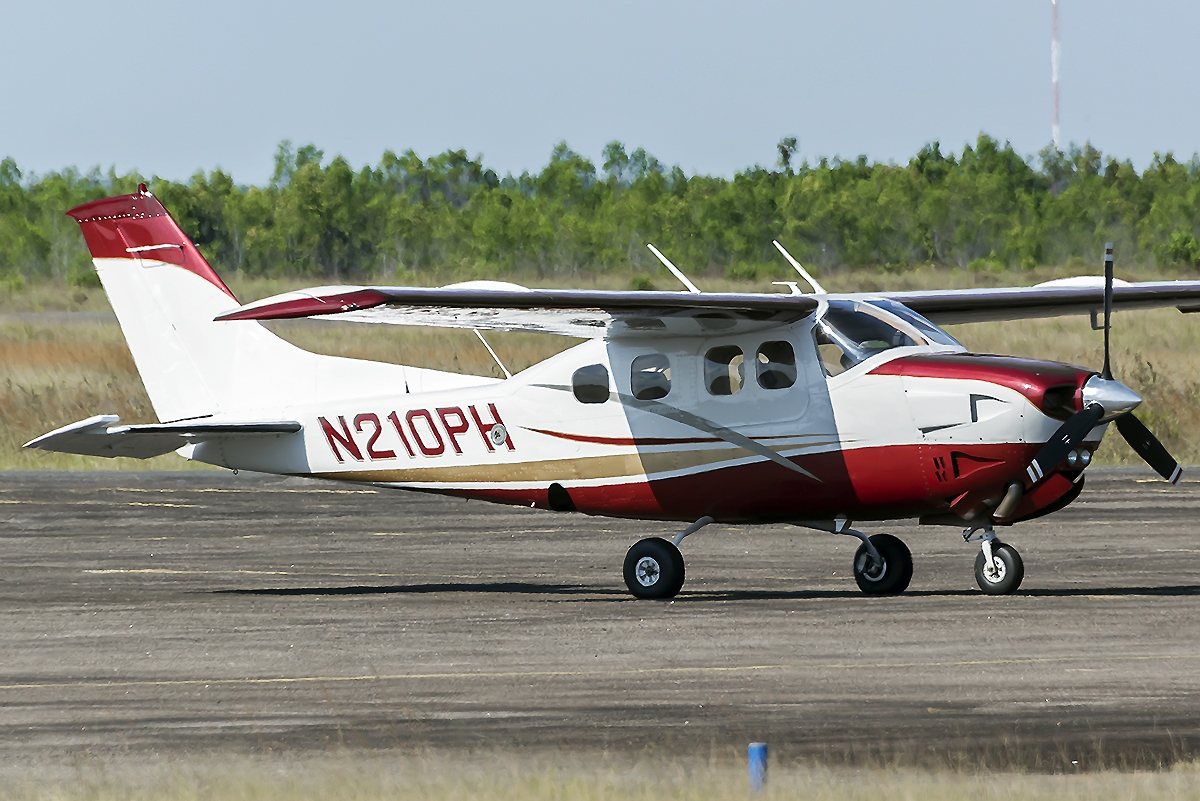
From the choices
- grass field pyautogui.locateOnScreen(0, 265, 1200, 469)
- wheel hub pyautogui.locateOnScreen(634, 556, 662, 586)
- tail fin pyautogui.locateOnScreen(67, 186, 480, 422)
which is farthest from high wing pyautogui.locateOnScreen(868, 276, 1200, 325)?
grass field pyautogui.locateOnScreen(0, 265, 1200, 469)

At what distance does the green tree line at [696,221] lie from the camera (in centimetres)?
10044

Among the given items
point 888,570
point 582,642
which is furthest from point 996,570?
point 582,642

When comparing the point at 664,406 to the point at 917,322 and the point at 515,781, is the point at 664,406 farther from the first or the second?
the point at 515,781

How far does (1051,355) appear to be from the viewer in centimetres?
4209

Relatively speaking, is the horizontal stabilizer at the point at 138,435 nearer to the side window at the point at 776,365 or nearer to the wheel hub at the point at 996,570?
the side window at the point at 776,365

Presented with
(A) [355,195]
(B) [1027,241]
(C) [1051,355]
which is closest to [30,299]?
(A) [355,195]

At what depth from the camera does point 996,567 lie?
15.0m

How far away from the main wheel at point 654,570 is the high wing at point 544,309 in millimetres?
1804

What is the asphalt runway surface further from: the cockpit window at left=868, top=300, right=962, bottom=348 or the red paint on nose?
the cockpit window at left=868, top=300, right=962, bottom=348

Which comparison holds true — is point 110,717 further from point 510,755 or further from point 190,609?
point 190,609

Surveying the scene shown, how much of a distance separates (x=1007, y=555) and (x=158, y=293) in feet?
27.7

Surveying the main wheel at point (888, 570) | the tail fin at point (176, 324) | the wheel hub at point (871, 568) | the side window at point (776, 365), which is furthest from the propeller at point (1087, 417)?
the tail fin at point (176, 324)

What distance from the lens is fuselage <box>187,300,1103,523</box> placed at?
14.3m

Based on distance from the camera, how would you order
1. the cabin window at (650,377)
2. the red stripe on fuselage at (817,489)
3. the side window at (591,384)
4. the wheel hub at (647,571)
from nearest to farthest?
the red stripe on fuselage at (817,489), the wheel hub at (647,571), the cabin window at (650,377), the side window at (591,384)
